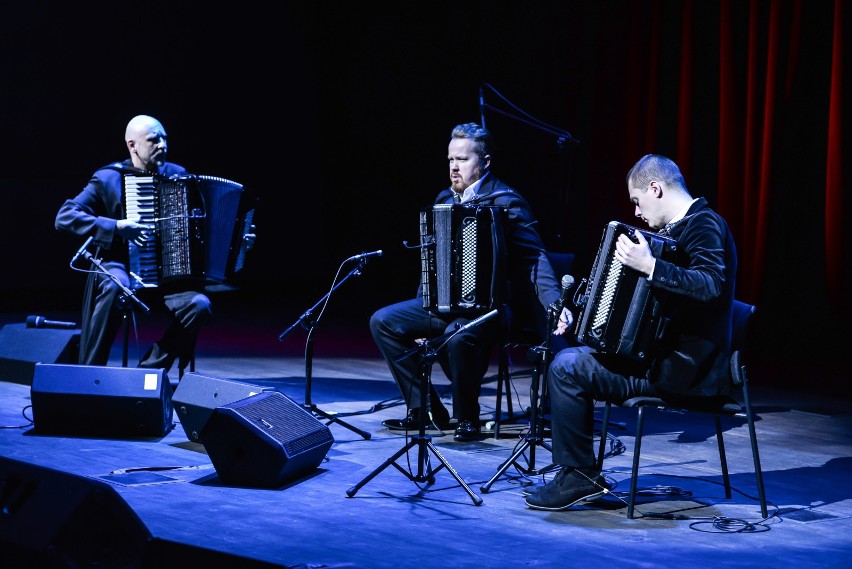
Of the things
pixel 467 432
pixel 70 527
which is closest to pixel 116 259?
pixel 467 432

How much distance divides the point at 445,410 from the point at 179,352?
5.03 feet

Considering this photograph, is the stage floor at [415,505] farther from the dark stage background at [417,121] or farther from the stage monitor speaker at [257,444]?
the dark stage background at [417,121]

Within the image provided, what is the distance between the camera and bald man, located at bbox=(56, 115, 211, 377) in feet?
19.9

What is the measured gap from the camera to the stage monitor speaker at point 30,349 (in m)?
6.48

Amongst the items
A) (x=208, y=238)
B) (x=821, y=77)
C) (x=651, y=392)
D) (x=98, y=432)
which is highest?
(x=821, y=77)

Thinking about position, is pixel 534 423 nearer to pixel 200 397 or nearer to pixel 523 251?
pixel 523 251

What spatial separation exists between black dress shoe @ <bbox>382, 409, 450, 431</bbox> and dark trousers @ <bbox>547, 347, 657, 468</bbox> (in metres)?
1.46

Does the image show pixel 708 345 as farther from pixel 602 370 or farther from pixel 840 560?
pixel 840 560

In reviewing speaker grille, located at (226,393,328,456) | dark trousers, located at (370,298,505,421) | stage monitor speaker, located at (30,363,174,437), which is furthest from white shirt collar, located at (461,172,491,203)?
stage monitor speaker, located at (30,363,174,437)

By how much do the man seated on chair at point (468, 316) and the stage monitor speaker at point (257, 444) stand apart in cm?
91

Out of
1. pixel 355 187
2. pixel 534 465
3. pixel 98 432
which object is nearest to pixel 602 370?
pixel 534 465

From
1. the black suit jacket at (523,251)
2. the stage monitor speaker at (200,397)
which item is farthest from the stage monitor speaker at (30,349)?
the black suit jacket at (523,251)

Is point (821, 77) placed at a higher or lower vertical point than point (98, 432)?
higher

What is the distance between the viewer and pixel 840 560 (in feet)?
11.7
